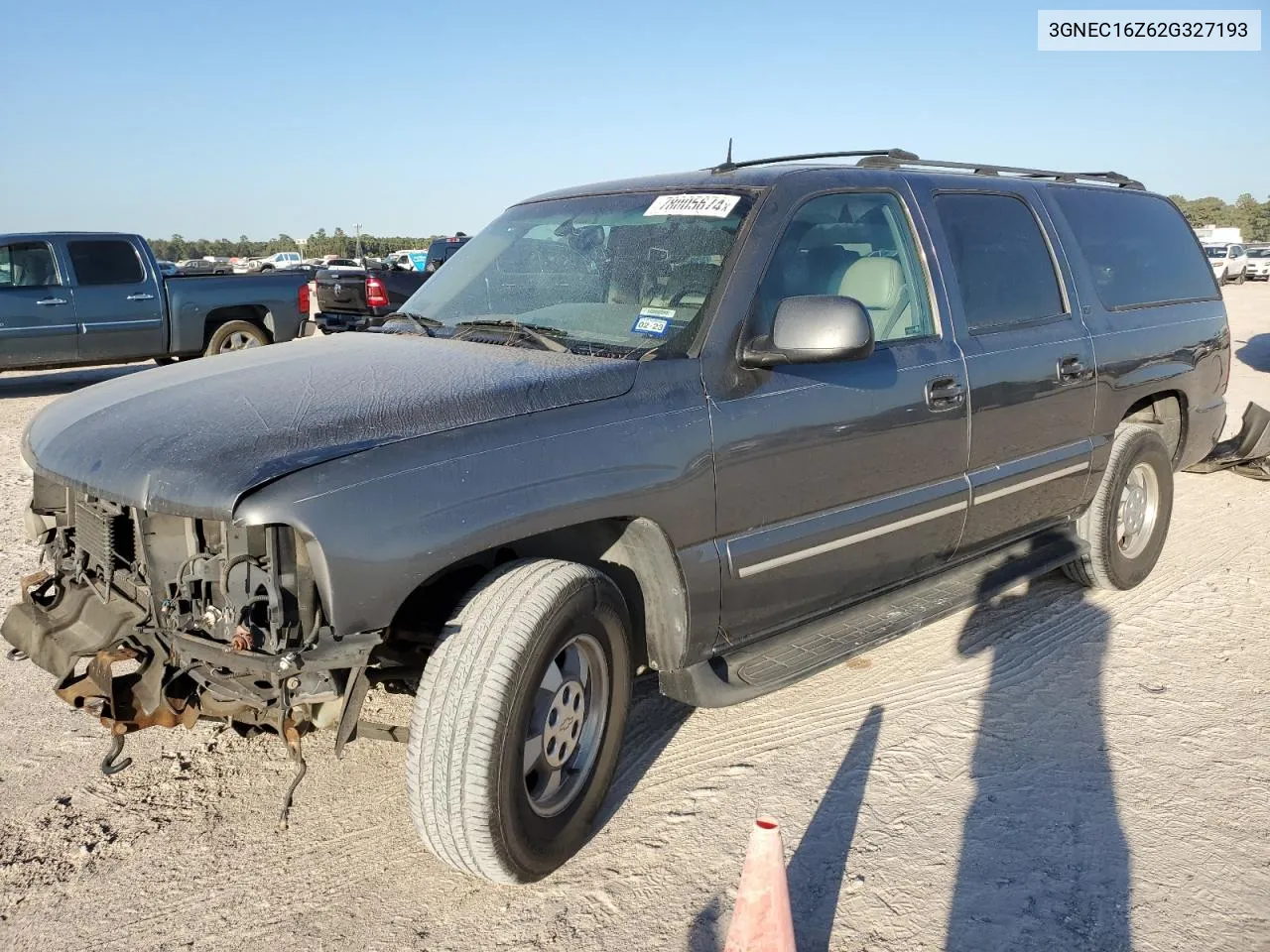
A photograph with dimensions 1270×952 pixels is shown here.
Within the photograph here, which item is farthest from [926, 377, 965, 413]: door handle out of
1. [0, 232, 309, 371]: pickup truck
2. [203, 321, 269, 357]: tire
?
[203, 321, 269, 357]: tire

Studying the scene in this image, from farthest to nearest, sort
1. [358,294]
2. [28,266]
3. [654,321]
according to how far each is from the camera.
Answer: [358,294] < [28,266] < [654,321]

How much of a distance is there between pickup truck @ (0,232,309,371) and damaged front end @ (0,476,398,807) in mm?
9973

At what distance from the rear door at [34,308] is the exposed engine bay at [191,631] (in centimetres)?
992

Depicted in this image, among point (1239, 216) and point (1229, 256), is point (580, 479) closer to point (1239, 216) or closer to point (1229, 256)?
point (1229, 256)

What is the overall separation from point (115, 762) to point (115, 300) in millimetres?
10168

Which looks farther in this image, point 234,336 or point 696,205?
point 234,336

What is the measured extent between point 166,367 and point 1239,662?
433 cm

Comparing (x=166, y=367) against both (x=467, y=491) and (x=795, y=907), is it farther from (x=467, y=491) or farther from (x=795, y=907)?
(x=795, y=907)

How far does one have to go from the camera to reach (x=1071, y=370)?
14.6 feet

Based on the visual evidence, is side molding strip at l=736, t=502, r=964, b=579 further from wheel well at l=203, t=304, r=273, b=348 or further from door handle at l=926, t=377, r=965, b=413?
wheel well at l=203, t=304, r=273, b=348

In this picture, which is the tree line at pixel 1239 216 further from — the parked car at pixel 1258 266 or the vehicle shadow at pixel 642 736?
the vehicle shadow at pixel 642 736

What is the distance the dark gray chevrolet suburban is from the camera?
2.49 metres

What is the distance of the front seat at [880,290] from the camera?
3748mm

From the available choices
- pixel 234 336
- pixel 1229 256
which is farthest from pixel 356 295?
pixel 1229 256
